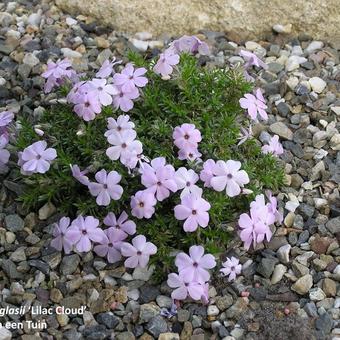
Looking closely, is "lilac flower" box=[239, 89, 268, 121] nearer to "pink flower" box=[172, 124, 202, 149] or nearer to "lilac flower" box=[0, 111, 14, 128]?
"pink flower" box=[172, 124, 202, 149]

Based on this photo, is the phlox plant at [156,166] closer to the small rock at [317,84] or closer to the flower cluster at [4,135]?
the flower cluster at [4,135]

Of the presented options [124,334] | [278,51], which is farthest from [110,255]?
[278,51]

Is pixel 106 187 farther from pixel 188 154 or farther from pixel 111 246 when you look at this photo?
pixel 188 154

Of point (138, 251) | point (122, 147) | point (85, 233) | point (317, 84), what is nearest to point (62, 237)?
point (85, 233)

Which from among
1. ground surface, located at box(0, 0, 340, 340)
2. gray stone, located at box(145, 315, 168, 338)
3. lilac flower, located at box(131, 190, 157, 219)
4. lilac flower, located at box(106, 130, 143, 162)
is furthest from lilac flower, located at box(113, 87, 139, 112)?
gray stone, located at box(145, 315, 168, 338)

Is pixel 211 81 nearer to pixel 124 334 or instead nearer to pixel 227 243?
pixel 227 243

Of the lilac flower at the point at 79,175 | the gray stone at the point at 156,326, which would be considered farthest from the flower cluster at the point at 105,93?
the gray stone at the point at 156,326

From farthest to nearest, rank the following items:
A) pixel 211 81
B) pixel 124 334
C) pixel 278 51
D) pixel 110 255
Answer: pixel 278 51
pixel 211 81
pixel 110 255
pixel 124 334
